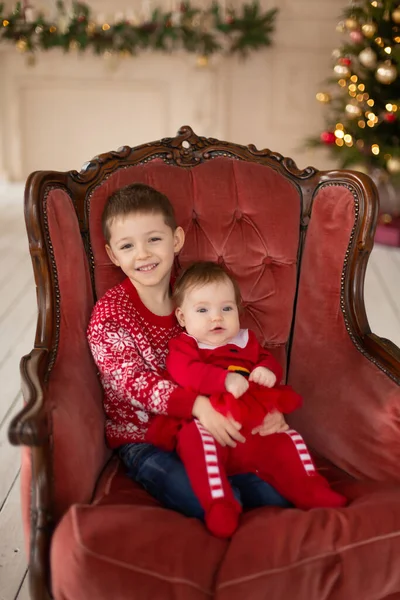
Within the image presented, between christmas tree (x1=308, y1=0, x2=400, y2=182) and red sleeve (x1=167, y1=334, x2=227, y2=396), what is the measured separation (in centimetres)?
319

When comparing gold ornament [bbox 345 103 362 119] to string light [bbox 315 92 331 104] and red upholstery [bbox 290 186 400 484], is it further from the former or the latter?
red upholstery [bbox 290 186 400 484]

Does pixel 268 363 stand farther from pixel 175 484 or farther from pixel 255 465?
pixel 175 484

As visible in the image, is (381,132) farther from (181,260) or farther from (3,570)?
(3,570)

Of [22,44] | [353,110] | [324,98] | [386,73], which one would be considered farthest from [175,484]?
[22,44]

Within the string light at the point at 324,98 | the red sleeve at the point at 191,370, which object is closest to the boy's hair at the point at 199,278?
the red sleeve at the point at 191,370

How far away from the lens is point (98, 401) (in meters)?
1.52

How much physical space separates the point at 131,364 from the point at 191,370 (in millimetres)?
136

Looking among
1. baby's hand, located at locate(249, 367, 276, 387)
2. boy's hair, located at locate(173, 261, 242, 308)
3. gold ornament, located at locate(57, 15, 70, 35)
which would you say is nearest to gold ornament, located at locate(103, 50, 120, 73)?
gold ornament, located at locate(57, 15, 70, 35)

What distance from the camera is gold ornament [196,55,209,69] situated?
536 centimetres

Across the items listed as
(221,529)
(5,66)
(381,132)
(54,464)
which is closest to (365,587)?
(221,529)

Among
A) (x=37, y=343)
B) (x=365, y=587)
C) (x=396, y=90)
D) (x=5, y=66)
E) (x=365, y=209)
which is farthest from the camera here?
(x=5, y=66)

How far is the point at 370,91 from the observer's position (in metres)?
4.40

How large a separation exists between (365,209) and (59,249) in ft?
2.51

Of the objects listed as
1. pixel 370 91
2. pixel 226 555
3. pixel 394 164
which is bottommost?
pixel 226 555
